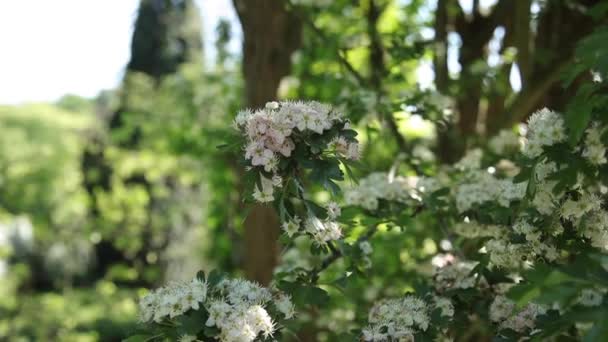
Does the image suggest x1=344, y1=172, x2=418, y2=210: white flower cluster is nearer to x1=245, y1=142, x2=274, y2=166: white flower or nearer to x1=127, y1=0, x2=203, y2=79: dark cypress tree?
x1=245, y1=142, x2=274, y2=166: white flower

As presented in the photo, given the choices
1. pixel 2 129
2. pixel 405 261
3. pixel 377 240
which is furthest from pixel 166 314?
pixel 2 129

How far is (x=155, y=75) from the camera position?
57.8 feet

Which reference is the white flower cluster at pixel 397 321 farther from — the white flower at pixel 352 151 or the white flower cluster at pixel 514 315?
the white flower at pixel 352 151

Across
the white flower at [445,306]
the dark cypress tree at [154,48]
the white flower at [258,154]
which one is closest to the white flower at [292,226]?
the white flower at [258,154]

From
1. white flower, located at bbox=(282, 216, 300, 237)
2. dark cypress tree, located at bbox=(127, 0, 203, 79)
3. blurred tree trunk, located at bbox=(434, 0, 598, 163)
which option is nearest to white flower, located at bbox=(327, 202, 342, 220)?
white flower, located at bbox=(282, 216, 300, 237)

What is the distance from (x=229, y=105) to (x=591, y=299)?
538cm

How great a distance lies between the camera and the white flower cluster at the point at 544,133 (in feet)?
5.93

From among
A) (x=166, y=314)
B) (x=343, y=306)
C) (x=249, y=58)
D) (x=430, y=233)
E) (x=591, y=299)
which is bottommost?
(x=343, y=306)

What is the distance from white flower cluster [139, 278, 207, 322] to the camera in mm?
1876

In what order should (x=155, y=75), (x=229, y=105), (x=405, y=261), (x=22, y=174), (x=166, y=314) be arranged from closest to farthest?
1. (x=166, y=314)
2. (x=405, y=261)
3. (x=229, y=105)
4. (x=155, y=75)
5. (x=22, y=174)

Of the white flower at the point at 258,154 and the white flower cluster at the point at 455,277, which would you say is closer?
the white flower at the point at 258,154

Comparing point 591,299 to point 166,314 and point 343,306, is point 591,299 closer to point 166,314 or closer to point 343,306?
point 166,314

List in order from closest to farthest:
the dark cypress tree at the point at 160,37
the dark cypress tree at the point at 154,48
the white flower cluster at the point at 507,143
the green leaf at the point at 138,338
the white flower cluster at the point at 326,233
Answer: the green leaf at the point at 138,338 → the white flower cluster at the point at 326,233 → the white flower cluster at the point at 507,143 → the dark cypress tree at the point at 154,48 → the dark cypress tree at the point at 160,37

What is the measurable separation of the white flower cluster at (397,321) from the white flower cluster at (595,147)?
67 centimetres
